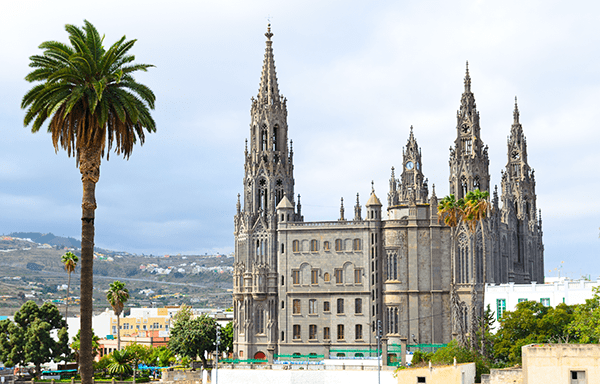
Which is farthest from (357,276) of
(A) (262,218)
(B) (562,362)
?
(B) (562,362)

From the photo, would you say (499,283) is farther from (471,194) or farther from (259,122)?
(259,122)

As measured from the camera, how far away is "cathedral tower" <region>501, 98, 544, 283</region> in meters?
108

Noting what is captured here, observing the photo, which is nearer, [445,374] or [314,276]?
[445,374]

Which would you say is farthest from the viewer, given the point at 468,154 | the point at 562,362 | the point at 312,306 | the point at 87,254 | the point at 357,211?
the point at 357,211

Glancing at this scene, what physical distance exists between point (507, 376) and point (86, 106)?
42580mm

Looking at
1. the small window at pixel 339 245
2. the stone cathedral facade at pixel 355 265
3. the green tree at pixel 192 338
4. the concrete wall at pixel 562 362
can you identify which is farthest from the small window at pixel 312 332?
the concrete wall at pixel 562 362

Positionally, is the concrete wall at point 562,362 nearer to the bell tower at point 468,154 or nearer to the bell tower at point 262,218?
the bell tower at point 468,154

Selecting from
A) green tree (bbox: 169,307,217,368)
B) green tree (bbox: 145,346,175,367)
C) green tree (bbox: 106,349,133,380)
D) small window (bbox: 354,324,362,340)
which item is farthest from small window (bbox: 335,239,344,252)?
green tree (bbox: 106,349,133,380)

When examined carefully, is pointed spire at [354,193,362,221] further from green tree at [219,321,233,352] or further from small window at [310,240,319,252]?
green tree at [219,321,233,352]

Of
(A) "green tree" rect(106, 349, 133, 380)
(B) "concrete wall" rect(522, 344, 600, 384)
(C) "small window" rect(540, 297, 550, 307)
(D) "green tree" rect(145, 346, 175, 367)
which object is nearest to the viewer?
(B) "concrete wall" rect(522, 344, 600, 384)

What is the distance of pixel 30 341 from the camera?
99375 mm

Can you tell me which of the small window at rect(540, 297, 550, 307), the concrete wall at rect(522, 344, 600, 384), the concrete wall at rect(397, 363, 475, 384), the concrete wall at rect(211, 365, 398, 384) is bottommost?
the concrete wall at rect(211, 365, 398, 384)

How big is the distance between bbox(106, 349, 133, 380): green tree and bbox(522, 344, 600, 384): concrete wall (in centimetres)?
5365

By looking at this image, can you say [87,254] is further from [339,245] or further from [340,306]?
[340,306]
